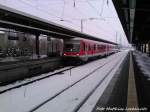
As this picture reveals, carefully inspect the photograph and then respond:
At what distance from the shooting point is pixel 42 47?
87.6 ft

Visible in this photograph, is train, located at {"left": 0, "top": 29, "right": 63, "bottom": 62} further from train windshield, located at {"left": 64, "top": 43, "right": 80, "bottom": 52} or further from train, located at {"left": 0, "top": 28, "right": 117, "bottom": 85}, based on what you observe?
train windshield, located at {"left": 64, "top": 43, "right": 80, "bottom": 52}

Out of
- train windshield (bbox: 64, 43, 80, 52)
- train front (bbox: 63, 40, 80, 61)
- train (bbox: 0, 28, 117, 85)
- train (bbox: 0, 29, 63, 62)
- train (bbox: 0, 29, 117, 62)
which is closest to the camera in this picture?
train (bbox: 0, 28, 117, 85)

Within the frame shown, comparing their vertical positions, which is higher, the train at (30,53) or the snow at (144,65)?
the train at (30,53)

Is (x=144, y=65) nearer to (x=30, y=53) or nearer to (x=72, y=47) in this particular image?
(x=72, y=47)

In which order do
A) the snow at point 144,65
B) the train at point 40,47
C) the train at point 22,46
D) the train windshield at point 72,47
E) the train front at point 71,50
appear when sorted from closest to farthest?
the train at point 22,46 < the train at point 40,47 < the snow at point 144,65 < the train front at point 71,50 < the train windshield at point 72,47

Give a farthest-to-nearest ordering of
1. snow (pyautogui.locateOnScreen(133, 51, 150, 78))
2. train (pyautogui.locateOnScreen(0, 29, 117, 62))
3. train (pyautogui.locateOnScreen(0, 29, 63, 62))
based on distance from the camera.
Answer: snow (pyautogui.locateOnScreen(133, 51, 150, 78)), train (pyautogui.locateOnScreen(0, 29, 117, 62)), train (pyautogui.locateOnScreen(0, 29, 63, 62))

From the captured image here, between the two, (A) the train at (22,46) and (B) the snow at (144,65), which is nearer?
(A) the train at (22,46)

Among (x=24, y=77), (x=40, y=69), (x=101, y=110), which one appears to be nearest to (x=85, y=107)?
(x=101, y=110)

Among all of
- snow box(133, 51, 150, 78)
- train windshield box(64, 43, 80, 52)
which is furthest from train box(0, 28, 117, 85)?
snow box(133, 51, 150, 78)

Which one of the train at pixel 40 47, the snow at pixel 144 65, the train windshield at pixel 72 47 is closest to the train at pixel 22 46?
the train at pixel 40 47

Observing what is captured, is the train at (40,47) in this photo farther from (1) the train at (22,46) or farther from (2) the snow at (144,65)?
(2) the snow at (144,65)

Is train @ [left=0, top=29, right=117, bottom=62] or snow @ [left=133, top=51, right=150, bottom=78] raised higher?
train @ [left=0, top=29, right=117, bottom=62]

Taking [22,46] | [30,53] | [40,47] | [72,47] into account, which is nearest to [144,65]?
[72,47]

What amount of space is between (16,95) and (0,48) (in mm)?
7717
